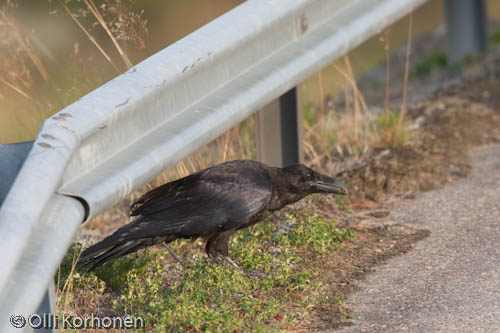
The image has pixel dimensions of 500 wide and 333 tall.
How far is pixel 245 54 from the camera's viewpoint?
4195 mm

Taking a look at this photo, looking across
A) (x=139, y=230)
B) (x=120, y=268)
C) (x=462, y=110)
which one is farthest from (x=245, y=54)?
(x=462, y=110)

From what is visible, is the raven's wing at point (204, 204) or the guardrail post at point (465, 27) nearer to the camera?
the raven's wing at point (204, 204)

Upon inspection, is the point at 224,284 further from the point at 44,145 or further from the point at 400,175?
the point at 400,175

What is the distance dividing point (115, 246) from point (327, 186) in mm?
1399

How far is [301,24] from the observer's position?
181 inches

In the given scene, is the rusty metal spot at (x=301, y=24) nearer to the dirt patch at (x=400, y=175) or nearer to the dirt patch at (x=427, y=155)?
the dirt patch at (x=400, y=175)

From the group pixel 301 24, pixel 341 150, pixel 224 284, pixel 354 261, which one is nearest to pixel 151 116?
pixel 224 284

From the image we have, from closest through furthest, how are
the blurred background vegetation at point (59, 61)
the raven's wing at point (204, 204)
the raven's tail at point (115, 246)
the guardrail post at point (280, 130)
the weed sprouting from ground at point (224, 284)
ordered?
the weed sprouting from ground at point (224, 284), the raven's tail at point (115, 246), the raven's wing at point (204, 204), the blurred background vegetation at point (59, 61), the guardrail post at point (280, 130)

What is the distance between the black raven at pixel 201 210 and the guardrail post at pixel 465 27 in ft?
17.9

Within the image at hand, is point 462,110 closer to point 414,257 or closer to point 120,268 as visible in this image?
point 414,257

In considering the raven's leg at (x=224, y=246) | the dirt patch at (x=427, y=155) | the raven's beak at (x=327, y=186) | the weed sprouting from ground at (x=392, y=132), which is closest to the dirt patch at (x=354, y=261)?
the raven's beak at (x=327, y=186)

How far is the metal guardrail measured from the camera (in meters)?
2.87

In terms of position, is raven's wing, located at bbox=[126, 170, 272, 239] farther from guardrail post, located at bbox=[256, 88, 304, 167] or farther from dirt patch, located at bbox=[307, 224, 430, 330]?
guardrail post, located at bbox=[256, 88, 304, 167]

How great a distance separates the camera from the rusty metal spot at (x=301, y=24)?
4.57m
